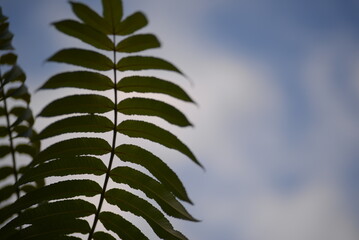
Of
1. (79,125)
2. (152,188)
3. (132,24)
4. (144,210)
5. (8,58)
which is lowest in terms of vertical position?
(144,210)

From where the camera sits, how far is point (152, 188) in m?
1.75

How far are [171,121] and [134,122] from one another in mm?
239

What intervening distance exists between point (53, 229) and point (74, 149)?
A: 1.34 feet

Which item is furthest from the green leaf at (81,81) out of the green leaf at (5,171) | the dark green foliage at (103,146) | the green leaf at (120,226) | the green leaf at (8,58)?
the green leaf at (5,171)

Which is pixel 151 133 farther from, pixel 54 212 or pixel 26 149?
pixel 26 149

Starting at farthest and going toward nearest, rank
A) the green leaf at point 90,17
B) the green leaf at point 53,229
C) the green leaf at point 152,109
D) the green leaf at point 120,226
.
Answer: the green leaf at point 120,226 < the green leaf at point 53,229 < the green leaf at point 152,109 < the green leaf at point 90,17

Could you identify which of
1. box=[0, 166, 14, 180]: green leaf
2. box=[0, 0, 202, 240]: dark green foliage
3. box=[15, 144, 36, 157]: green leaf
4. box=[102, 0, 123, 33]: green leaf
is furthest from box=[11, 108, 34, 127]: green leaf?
box=[0, 166, 14, 180]: green leaf

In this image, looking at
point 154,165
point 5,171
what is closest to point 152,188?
point 154,165

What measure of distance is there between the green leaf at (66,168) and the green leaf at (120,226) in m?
0.23

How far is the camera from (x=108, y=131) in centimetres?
181

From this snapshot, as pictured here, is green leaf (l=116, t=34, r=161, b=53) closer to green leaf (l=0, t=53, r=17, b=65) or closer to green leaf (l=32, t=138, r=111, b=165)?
green leaf (l=32, t=138, r=111, b=165)

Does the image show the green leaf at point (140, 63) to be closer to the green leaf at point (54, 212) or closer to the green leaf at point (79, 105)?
the green leaf at point (79, 105)

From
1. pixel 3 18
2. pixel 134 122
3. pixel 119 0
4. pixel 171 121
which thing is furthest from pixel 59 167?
pixel 3 18

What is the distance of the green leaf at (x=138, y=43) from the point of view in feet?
5.11
